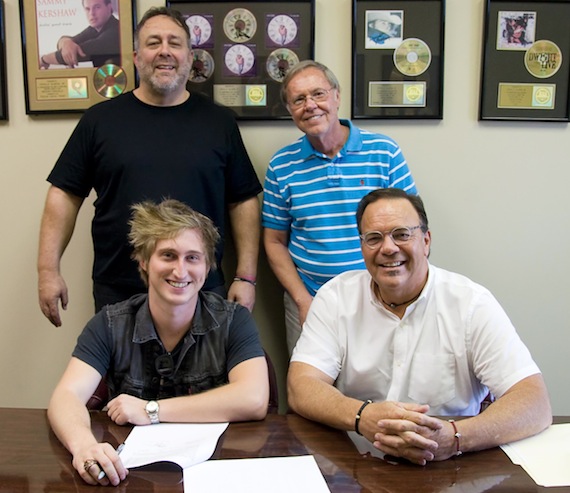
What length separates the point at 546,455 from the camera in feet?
3.89

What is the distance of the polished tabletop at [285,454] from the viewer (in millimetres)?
1069

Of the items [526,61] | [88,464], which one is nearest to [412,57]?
[526,61]

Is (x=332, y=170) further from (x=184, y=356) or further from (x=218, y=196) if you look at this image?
(x=184, y=356)

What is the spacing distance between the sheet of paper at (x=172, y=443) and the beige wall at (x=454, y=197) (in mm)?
1165

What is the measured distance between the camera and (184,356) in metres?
1.57

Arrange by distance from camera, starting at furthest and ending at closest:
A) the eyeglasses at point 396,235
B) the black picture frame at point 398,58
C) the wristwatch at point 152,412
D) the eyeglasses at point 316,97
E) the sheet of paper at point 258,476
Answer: the black picture frame at point 398,58 → the eyeglasses at point 316,97 → the eyeglasses at point 396,235 → the wristwatch at point 152,412 → the sheet of paper at point 258,476

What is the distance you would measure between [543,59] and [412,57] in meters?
0.56

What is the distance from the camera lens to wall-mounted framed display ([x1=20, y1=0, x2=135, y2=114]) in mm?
2320

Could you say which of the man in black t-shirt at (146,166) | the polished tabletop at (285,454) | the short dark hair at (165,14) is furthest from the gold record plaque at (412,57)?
the polished tabletop at (285,454)

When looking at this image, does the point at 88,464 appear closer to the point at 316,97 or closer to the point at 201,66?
the point at 316,97

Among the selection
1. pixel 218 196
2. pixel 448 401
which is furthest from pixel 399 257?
pixel 218 196

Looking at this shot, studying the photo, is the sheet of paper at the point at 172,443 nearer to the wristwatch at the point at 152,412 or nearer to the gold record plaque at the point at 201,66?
the wristwatch at the point at 152,412

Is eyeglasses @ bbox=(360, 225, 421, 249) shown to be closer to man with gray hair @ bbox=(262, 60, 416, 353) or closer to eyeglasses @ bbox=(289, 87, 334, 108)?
man with gray hair @ bbox=(262, 60, 416, 353)

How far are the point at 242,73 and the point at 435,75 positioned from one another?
82 cm
